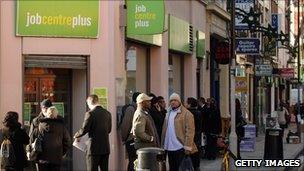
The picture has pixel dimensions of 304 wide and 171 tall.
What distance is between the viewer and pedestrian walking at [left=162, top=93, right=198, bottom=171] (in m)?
12.4

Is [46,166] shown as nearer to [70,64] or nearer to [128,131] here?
[128,131]

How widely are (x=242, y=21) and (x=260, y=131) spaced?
573 inches

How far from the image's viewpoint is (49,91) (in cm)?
1477

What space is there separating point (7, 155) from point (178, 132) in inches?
124

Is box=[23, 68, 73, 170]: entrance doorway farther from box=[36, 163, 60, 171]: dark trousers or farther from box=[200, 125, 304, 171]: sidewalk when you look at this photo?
box=[200, 125, 304, 171]: sidewalk

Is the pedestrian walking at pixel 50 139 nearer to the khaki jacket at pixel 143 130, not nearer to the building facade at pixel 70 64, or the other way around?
the khaki jacket at pixel 143 130

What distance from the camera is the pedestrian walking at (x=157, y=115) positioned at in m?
14.1

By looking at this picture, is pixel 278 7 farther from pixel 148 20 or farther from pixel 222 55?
pixel 148 20

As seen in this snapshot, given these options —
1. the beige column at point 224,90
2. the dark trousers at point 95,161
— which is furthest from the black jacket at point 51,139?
the beige column at point 224,90

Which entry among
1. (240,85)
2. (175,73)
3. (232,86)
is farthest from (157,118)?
(175,73)

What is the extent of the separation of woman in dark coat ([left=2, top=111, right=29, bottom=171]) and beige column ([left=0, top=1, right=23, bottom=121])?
90.9 inches

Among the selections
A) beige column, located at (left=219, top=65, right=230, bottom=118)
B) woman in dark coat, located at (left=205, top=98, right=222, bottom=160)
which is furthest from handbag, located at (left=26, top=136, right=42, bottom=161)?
beige column, located at (left=219, top=65, right=230, bottom=118)

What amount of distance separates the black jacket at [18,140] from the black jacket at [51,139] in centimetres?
32

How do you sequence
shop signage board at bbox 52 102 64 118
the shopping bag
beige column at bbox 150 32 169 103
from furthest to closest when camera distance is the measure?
1. beige column at bbox 150 32 169 103
2. shop signage board at bbox 52 102 64 118
3. the shopping bag
